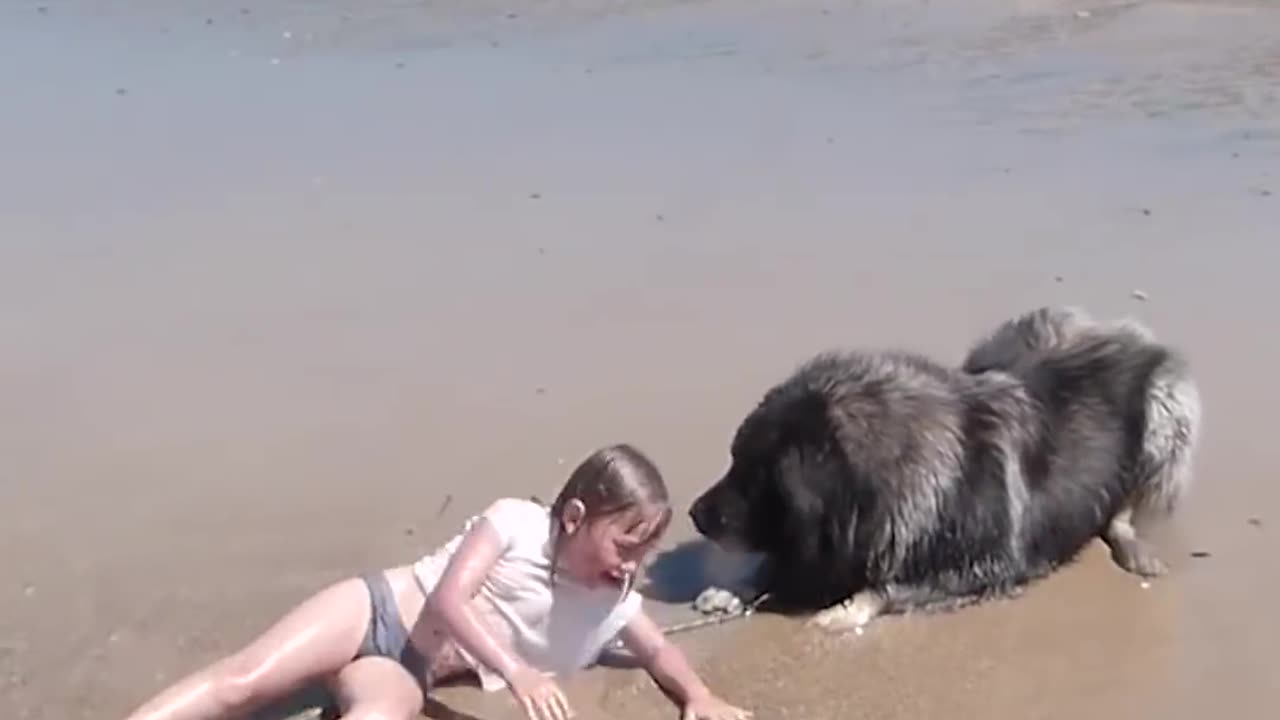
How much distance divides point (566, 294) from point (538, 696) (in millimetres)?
3061

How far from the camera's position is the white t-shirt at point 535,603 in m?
4.05

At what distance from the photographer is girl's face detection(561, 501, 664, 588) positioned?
3.95 metres

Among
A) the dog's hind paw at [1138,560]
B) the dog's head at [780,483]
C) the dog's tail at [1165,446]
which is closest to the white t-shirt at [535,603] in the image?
the dog's head at [780,483]

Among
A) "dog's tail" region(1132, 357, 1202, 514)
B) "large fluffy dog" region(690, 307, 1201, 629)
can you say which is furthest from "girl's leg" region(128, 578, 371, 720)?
"dog's tail" region(1132, 357, 1202, 514)

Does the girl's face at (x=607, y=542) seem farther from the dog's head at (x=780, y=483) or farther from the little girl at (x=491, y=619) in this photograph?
the dog's head at (x=780, y=483)

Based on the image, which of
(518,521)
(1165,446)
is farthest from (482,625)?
(1165,446)

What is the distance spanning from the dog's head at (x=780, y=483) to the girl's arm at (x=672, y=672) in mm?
505

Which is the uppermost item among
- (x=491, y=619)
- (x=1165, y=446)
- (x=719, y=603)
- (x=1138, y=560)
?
(x=491, y=619)

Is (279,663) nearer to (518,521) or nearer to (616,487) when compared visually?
(518,521)

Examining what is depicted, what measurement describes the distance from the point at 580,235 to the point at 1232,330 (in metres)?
2.50

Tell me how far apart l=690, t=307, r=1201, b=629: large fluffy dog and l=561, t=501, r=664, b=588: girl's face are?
2.06ft

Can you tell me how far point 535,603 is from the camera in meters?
4.06

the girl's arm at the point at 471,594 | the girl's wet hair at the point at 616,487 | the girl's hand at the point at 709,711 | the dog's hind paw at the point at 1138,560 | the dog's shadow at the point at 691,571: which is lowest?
the dog's hind paw at the point at 1138,560

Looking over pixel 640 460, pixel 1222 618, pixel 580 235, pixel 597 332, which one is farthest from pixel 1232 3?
pixel 640 460
